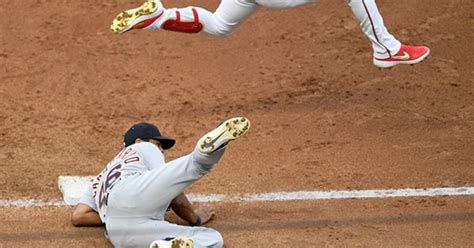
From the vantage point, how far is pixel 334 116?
10750 millimetres

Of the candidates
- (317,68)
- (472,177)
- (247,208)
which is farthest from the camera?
(317,68)

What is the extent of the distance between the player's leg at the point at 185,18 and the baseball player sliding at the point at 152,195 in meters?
1.12

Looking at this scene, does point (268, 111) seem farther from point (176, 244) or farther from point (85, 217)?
point (176, 244)

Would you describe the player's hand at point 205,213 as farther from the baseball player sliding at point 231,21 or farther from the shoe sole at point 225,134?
the baseball player sliding at point 231,21

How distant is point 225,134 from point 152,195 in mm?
774

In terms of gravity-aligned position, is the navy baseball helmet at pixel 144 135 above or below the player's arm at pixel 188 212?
above

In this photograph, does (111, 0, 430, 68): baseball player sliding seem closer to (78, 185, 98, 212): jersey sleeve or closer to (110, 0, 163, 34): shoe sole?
(110, 0, 163, 34): shoe sole

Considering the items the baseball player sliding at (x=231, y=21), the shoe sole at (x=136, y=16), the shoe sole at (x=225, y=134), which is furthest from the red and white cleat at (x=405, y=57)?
the shoe sole at (x=225, y=134)

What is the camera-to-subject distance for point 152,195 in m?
8.20

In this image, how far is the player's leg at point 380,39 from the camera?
9055 mm

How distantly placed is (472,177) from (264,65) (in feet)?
8.86

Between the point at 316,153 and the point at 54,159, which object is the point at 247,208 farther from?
the point at 54,159

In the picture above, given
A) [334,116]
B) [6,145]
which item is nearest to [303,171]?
[334,116]

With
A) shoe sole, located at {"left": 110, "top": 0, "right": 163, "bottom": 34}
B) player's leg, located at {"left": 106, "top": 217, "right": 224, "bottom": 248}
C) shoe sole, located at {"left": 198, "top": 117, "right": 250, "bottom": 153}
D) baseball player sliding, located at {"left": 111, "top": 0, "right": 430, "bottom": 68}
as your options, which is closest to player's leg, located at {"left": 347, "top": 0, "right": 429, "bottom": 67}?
baseball player sliding, located at {"left": 111, "top": 0, "right": 430, "bottom": 68}
